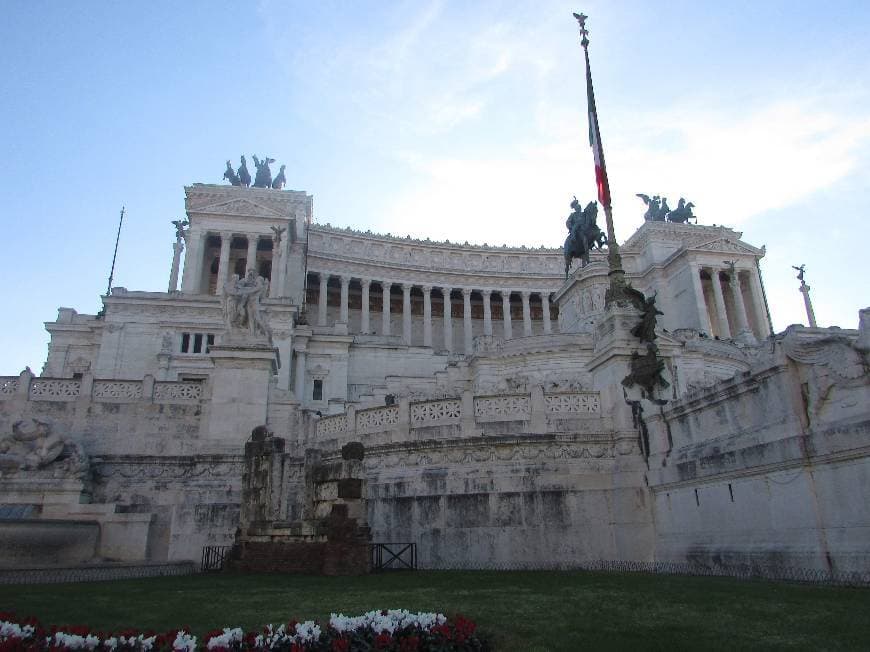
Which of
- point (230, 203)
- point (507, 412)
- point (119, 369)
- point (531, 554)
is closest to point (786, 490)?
point (531, 554)

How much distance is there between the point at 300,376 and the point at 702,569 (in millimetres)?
43467

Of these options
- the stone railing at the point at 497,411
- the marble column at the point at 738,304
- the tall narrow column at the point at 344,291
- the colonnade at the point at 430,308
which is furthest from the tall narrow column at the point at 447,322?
the stone railing at the point at 497,411

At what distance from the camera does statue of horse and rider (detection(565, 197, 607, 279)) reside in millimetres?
44625

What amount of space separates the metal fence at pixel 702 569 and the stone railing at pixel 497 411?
3.73 m

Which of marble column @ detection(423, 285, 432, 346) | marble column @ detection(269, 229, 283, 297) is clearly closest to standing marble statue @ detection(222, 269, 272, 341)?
marble column @ detection(269, 229, 283, 297)

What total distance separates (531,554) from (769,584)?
7077 millimetres

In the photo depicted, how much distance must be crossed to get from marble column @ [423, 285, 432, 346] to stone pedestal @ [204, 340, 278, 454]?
6061cm

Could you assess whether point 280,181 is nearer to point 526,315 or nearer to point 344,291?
point 344,291

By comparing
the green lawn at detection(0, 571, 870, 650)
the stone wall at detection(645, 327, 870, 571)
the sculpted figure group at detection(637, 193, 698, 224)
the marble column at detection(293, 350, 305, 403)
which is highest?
the sculpted figure group at detection(637, 193, 698, 224)

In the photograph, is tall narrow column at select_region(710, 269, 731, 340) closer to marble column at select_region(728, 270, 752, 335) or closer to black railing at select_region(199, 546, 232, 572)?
marble column at select_region(728, 270, 752, 335)

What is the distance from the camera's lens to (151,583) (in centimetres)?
1330

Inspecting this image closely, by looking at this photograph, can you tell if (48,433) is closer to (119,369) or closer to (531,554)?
(531,554)

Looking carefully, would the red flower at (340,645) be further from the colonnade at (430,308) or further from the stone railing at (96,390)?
the colonnade at (430,308)

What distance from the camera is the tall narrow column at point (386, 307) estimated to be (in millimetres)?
80188
